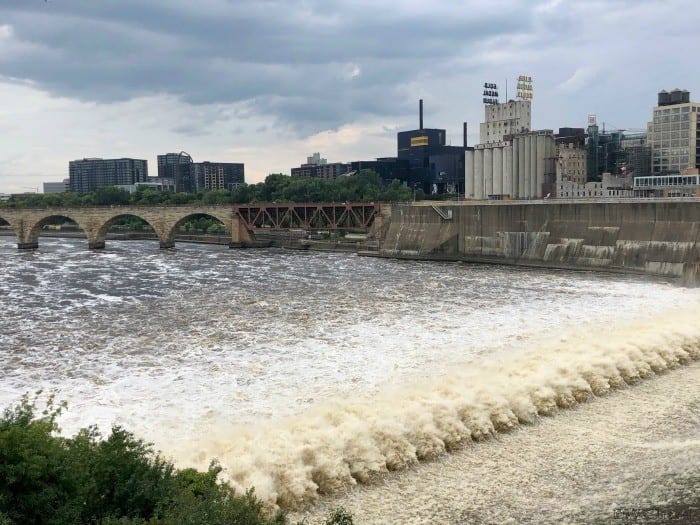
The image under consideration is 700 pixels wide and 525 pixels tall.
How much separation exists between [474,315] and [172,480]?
3506 centimetres

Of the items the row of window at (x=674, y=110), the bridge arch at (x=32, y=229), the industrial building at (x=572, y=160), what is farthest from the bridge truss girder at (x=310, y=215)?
the row of window at (x=674, y=110)

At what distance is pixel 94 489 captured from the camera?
560 inches

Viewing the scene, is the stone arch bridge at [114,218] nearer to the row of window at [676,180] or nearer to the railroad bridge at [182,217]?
the railroad bridge at [182,217]

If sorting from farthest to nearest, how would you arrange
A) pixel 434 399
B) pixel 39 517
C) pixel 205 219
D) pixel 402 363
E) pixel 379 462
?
pixel 205 219
pixel 402 363
pixel 434 399
pixel 379 462
pixel 39 517

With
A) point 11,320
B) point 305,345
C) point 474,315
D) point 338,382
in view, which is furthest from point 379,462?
point 11,320

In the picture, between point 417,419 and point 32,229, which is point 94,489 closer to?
point 417,419

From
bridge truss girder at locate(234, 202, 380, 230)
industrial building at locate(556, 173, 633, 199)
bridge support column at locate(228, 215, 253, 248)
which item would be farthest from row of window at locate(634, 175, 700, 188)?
bridge support column at locate(228, 215, 253, 248)

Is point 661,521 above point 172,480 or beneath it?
beneath

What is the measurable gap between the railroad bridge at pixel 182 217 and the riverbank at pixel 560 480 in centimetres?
10636

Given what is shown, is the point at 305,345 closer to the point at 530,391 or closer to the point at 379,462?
the point at 530,391

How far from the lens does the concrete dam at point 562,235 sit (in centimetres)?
7294

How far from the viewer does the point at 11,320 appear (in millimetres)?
48781

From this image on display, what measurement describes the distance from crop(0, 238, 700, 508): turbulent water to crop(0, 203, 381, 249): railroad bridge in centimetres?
6366

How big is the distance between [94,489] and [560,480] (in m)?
12.9
